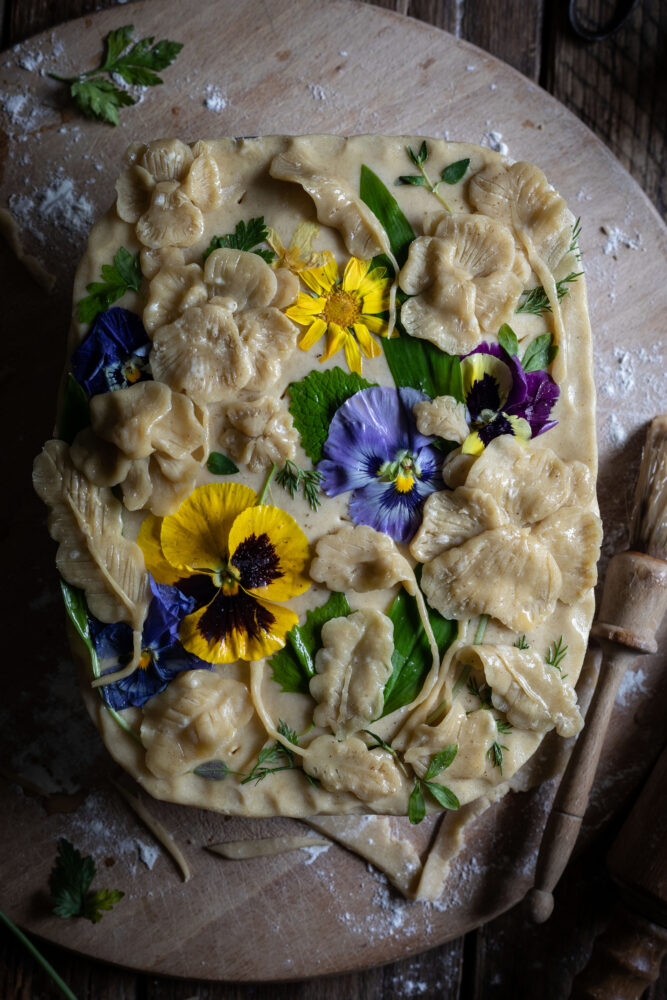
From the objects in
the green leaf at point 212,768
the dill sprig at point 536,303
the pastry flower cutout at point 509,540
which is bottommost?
the green leaf at point 212,768

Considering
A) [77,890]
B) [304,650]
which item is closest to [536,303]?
[304,650]

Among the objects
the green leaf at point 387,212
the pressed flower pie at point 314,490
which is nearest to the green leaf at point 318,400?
the pressed flower pie at point 314,490

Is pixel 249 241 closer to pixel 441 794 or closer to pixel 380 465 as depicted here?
pixel 380 465

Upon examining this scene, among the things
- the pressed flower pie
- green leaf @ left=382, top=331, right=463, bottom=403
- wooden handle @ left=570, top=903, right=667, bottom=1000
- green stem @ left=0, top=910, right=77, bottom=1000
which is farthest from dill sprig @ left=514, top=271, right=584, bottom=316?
green stem @ left=0, top=910, right=77, bottom=1000

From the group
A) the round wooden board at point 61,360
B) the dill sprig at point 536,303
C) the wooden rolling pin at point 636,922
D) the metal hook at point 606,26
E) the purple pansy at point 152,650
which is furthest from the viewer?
the metal hook at point 606,26

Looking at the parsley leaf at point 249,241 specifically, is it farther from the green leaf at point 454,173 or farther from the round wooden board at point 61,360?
the round wooden board at point 61,360

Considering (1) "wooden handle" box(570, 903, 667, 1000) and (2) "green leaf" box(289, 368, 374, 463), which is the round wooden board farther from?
(2) "green leaf" box(289, 368, 374, 463)

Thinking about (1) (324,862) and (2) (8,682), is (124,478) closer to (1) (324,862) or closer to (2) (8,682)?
(2) (8,682)

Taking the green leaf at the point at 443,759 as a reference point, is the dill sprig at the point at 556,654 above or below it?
above

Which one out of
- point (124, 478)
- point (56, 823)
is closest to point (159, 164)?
point (124, 478)
